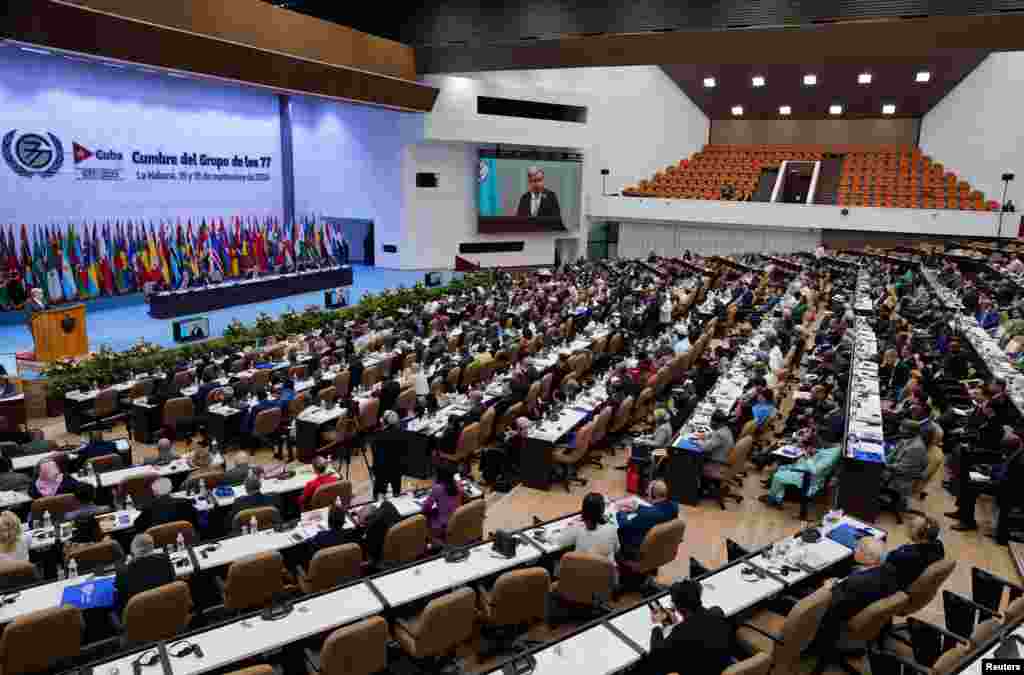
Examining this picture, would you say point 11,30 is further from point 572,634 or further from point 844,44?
point 844,44

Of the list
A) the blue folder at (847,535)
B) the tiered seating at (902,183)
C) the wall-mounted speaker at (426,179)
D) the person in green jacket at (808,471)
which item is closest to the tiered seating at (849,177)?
the tiered seating at (902,183)

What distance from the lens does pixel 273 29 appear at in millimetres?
20031

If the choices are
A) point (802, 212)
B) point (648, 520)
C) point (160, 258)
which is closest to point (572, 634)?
point (648, 520)

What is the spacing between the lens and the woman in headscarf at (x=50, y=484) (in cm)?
767

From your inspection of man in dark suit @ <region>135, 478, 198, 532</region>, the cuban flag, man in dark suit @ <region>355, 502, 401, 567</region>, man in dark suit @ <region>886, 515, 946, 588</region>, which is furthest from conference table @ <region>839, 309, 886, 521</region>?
the cuban flag

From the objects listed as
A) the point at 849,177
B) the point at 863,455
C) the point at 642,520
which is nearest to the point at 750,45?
the point at 863,455

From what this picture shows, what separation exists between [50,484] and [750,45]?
1914 centimetres

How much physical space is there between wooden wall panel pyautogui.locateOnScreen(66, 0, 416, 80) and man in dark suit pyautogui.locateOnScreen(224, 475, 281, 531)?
42.5 ft

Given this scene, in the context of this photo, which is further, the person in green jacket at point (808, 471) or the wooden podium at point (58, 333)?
the wooden podium at point (58, 333)

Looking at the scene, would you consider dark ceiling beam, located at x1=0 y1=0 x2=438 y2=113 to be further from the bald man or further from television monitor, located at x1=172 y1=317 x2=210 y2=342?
the bald man

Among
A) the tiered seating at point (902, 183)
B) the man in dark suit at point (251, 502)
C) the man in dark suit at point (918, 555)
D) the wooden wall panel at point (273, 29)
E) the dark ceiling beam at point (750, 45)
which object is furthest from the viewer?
the tiered seating at point (902, 183)

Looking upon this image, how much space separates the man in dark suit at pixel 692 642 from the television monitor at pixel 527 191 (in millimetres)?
27377

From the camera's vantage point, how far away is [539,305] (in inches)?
755

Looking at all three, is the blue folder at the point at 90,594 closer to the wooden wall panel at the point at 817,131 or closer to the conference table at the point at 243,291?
the conference table at the point at 243,291
